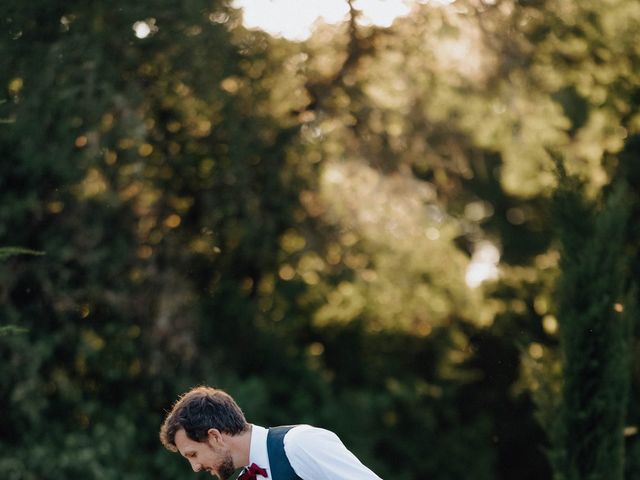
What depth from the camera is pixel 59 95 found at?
1160cm

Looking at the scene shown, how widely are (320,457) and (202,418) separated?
0.59 m

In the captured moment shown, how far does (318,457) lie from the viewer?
4473 mm

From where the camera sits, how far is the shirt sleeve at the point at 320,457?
4418mm

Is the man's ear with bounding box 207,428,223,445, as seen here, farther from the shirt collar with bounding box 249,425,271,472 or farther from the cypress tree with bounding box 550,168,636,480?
the cypress tree with bounding box 550,168,636,480

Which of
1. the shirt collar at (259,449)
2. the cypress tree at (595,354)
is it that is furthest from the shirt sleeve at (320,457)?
the cypress tree at (595,354)

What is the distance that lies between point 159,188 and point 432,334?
17.2 ft

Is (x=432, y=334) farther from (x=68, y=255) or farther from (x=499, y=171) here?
(x=499, y=171)

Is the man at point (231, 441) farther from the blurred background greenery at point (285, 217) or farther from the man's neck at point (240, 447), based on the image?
the blurred background greenery at point (285, 217)

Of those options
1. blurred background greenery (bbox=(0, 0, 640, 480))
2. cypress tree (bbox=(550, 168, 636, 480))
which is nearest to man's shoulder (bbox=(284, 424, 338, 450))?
cypress tree (bbox=(550, 168, 636, 480))

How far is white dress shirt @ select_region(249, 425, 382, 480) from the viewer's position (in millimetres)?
4418

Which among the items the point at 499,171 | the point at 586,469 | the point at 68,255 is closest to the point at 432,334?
the point at 68,255

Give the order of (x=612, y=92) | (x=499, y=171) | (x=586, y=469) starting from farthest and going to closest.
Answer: (x=499, y=171), (x=612, y=92), (x=586, y=469)

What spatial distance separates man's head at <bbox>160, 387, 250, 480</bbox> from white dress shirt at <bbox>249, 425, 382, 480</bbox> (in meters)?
0.15

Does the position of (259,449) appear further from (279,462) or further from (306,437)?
(306,437)
